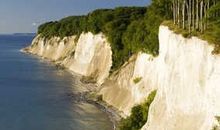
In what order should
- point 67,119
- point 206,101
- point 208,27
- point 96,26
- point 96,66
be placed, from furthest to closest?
1. point 96,26
2. point 96,66
3. point 67,119
4. point 208,27
5. point 206,101

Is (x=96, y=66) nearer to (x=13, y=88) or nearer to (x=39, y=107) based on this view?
(x=13, y=88)

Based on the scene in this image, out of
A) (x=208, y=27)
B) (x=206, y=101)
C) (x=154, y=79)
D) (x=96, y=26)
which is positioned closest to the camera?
(x=206, y=101)

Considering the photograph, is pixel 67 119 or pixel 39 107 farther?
pixel 39 107

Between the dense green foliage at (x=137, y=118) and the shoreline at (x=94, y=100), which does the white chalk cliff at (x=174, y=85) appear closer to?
the shoreline at (x=94, y=100)

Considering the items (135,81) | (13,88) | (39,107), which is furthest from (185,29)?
(13,88)

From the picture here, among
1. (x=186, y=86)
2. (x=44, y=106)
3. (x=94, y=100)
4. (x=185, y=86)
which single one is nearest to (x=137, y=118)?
(x=185, y=86)

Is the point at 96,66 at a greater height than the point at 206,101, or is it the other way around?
the point at 206,101

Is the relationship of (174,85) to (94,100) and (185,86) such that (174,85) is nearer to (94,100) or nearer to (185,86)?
(185,86)

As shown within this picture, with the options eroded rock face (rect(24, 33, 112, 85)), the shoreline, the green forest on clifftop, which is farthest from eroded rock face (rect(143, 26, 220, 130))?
eroded rock face (rect(24, 33, 112, 85))
